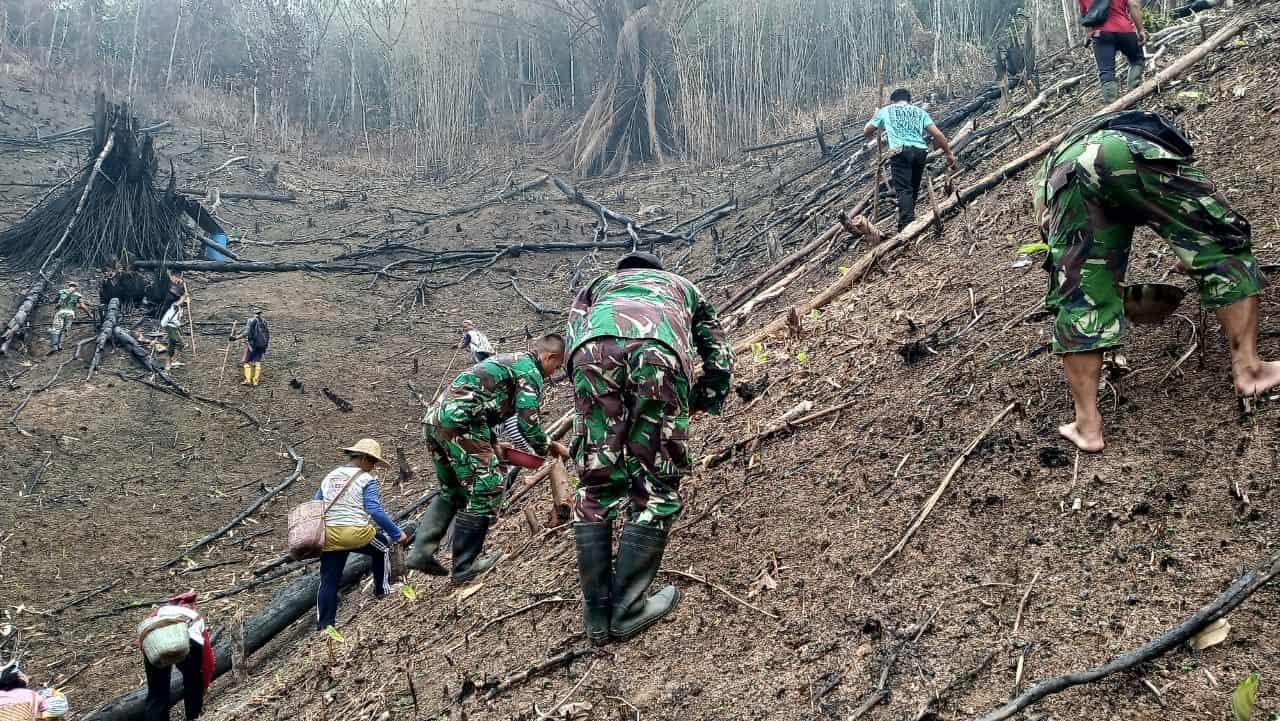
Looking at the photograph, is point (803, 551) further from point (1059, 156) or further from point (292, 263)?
point (292, 263)

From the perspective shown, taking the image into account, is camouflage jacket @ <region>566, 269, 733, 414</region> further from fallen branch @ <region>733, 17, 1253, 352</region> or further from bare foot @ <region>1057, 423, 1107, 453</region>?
fallen branch @ <region>733, 17, 1253, 352</region>

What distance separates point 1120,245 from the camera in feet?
8.59

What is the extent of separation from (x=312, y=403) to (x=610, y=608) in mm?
8316

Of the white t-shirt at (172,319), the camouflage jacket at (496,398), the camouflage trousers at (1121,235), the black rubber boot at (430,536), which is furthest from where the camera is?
the white t-shirt at (172,319)

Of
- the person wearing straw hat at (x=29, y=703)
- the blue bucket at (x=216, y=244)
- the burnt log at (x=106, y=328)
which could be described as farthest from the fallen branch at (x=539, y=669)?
the blue bucket at (x=216, y=244)

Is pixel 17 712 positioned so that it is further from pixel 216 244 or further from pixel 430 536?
pixel 216 244

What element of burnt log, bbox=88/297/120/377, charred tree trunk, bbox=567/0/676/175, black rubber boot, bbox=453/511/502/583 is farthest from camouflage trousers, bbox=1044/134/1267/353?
charred tree trunk, bbox=567/0/676/175

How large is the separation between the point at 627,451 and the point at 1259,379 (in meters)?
1.96

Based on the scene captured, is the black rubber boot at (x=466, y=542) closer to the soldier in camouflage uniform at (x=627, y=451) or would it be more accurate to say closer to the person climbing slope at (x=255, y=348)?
Result: the soldier in camouflage uniform at (x=627, y=451)

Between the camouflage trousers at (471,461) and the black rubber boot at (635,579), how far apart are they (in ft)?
4.66

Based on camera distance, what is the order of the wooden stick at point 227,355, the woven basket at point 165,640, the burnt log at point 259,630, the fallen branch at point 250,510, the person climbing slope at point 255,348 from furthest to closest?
the wooden stick at point 227,355 < the person climbing slope at point 255,348 < the fallen branch at point 250,510 < the burnt log at point 259,630 < the woven basket at point 165,640

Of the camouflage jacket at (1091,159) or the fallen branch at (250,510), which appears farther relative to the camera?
the fallen branch at (250,510)

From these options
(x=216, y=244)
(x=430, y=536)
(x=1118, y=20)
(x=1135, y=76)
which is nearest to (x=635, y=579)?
(x=430, y=536)

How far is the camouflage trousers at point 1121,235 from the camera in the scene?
249cm
